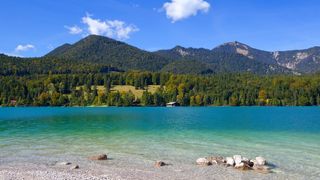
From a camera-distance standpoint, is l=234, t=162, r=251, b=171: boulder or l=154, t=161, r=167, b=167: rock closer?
l=234, t=162, r=251, b=171: boulder

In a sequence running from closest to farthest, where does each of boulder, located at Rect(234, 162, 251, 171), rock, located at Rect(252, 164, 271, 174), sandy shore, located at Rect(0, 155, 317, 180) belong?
sandy shore, located at Rect(0, 155, 317, 180) < rock, located at Rect(252, 164, 271, 174) < boulder, located at Rect(234, 162, 251, 171)

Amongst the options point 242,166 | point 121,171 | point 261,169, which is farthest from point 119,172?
point 261,169

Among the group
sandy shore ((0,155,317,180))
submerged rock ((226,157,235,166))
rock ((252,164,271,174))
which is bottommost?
sandy shore ((0,155,317,180))

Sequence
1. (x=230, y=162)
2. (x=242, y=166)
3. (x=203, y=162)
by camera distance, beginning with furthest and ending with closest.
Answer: (x=203, y=162) < (x=230, y=162) < (x=242, y=166)

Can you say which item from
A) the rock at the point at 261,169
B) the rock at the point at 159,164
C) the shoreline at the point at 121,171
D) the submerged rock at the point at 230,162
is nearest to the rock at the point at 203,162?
the shoreline at the point at 121,171

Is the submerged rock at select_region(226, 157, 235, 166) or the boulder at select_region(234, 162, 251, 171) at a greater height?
the submerged rock at select_region(226, 157, 235, 166)

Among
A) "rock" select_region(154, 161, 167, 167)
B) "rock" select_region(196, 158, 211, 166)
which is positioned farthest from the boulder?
"rock" select_region(154, 161, 167, 167)

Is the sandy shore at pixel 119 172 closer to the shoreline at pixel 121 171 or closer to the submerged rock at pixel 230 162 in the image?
the shoreline at pixel 121 171

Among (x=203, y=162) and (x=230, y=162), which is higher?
(x=230, y=162)

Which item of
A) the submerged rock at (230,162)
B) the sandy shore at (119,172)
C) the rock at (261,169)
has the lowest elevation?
the sandy shore at (119,172)

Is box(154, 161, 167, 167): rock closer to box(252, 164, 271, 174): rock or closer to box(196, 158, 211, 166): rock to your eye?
box(196, 158, 211, 166): rock

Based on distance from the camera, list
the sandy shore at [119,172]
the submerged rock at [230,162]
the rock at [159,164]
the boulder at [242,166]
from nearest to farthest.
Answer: the sandy shore at [119,172]
the boulder at [242,166]
the submerged rock at [230,162]
the rock at [159,164]

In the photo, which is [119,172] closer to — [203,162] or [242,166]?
[203,162]

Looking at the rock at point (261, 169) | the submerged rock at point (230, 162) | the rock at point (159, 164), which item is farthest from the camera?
the rock at point (159, 164)
